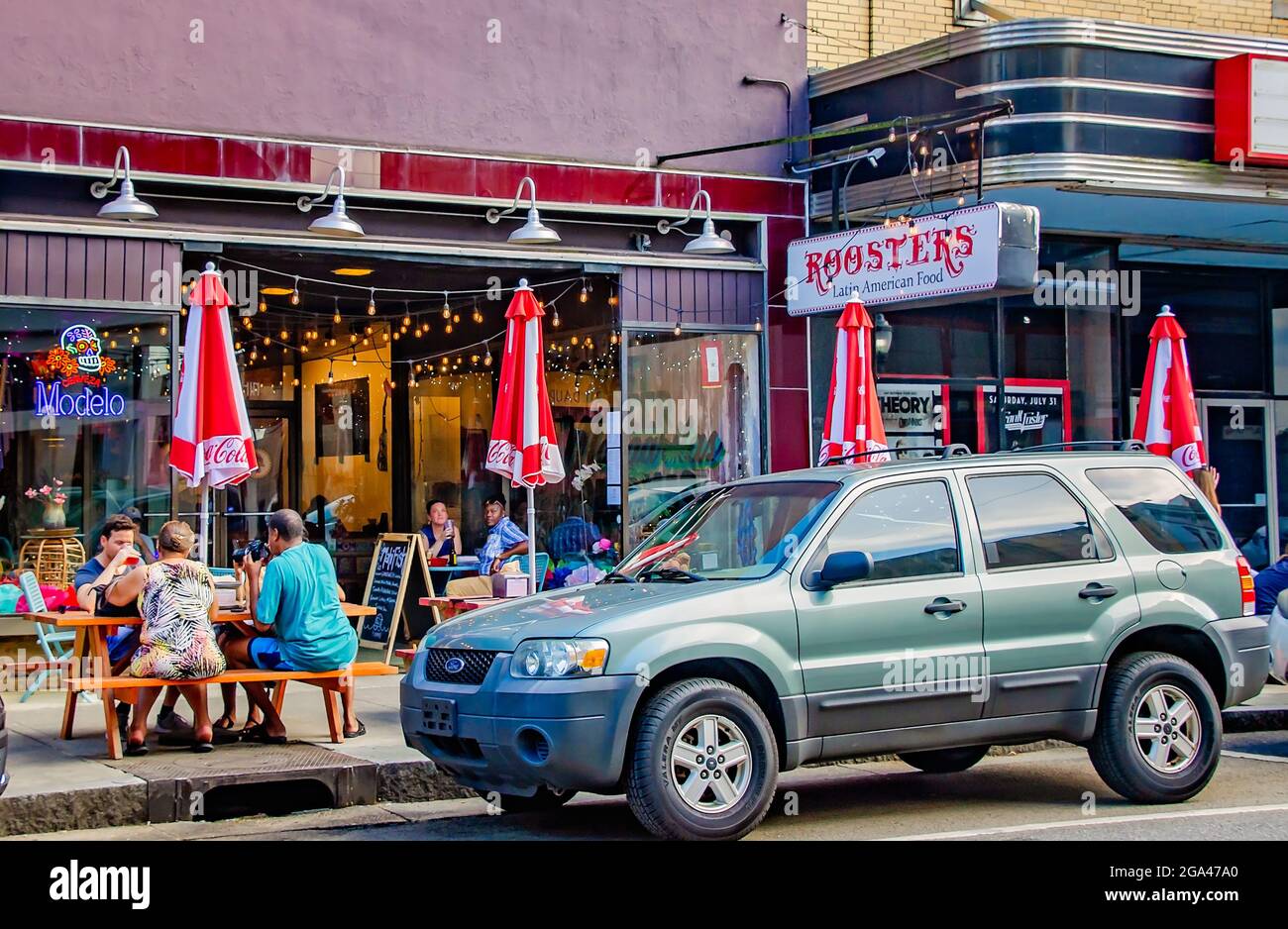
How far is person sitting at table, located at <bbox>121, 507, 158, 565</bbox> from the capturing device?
39.4 feet

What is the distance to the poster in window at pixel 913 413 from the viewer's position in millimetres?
15727

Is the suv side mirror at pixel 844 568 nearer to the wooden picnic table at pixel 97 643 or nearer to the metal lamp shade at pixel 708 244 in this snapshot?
the wooden picnic table at pixel 97 643

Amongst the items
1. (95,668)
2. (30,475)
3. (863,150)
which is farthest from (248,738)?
(863,150)

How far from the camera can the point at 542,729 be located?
683cm

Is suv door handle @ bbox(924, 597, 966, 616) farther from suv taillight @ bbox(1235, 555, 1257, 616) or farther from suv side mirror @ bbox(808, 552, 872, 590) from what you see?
suv taillight @ bbox(1235, 555, 1257, 616)

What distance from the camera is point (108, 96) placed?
40.3 feet

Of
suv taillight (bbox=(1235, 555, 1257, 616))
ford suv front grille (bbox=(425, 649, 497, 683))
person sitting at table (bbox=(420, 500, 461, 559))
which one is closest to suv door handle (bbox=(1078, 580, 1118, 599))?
suv taillight (bbox=(1235, 555, 1257, 616))

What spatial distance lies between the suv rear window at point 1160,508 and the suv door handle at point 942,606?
→ 4.44 ft

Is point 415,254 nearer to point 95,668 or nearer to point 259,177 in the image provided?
point 259,177

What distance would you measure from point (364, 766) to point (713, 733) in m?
2.68

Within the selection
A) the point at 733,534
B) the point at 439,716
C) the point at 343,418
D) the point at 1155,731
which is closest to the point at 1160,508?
the point at 1155,731

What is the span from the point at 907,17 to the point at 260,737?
33.6ft

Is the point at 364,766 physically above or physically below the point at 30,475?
below

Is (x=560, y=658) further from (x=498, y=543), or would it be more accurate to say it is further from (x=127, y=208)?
(x=498, y=543)
